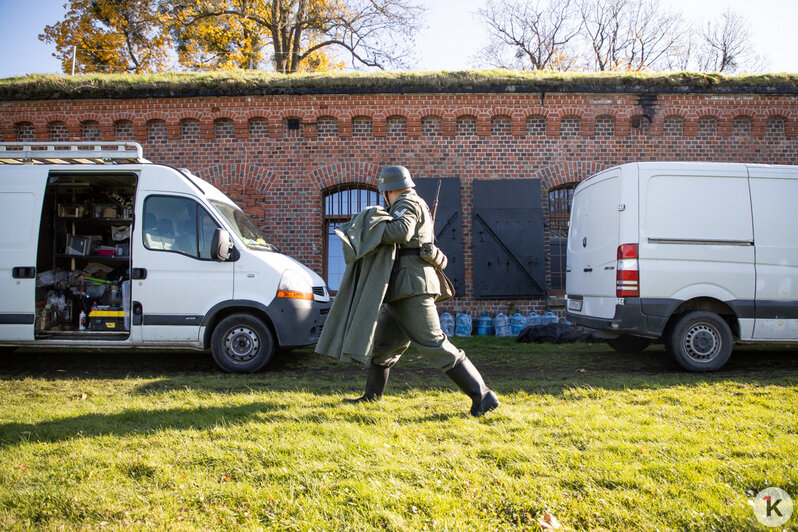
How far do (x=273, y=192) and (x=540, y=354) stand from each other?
5.78 metres

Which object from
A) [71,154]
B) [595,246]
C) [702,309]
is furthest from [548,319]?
[71,154]

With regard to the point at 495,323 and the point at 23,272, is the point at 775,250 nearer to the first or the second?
the point at 495,323

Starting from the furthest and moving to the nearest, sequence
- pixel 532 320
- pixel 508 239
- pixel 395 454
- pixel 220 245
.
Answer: pixel 508 239, pixel 532 320, pixel 220 245, pixel 395 454

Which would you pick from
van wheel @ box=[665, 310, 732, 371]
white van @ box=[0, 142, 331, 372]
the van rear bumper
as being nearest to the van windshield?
white van @ box=[0, 142, 331, 372]

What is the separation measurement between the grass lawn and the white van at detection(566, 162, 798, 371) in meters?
0.75

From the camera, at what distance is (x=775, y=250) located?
654cm

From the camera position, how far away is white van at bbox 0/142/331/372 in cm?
641

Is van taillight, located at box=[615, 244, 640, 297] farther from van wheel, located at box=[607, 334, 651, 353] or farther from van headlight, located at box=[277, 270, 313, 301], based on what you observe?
van headlight, located at box=[277, 270, 313, 301]

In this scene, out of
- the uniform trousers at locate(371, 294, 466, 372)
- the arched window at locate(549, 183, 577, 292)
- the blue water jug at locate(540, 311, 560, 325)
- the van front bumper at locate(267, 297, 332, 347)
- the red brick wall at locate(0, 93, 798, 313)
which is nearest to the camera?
the uniform trousers at locate(371, 294, 466, 372)

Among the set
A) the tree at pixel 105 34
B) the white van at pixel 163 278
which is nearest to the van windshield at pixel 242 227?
the white van at pixel 163 278

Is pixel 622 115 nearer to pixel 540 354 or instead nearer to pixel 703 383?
pixel 540 354

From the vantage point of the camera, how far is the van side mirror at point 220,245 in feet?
20.5

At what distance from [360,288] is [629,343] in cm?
519

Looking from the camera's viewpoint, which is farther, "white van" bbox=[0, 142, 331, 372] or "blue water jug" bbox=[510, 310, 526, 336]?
"blue water jug" bbox=[510, 310, 526, 336]
